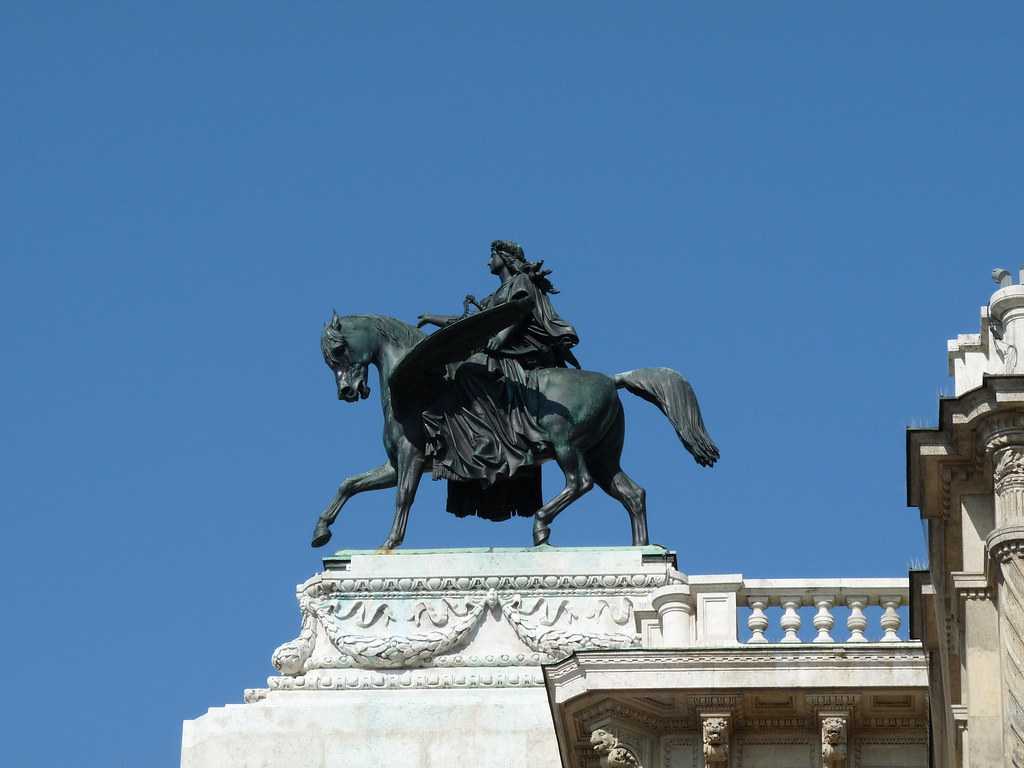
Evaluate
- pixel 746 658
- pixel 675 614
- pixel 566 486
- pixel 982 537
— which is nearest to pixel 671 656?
pixel 746 658

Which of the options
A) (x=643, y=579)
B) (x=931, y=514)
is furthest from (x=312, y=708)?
(x=931, y=514)

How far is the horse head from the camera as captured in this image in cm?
5809

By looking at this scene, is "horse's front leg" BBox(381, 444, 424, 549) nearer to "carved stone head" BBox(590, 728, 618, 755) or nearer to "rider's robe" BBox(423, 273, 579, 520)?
"rider's robe" BBox(423, 273, 579, 520)

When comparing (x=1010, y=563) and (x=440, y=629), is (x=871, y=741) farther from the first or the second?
(x=440, y=629)

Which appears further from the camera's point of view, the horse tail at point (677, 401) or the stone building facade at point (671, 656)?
the horse tail at point (677, 401)

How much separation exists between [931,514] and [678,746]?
24.3ft

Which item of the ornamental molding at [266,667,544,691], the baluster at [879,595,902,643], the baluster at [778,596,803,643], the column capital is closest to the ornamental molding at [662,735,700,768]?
the baluster at [778,596,803,643]

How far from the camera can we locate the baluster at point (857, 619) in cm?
5000

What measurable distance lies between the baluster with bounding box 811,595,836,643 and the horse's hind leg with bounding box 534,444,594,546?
270 inches

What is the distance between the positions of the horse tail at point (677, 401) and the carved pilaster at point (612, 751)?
1075 cm

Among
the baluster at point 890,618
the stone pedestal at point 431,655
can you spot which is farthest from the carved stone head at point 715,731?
the stone pedestal at point 431,655

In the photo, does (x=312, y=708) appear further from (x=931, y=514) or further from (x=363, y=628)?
(x=931, y=514)

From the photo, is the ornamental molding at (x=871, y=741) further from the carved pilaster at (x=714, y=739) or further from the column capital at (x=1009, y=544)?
the column capital at (x=1009, y=544)

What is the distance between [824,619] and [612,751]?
4.20 metres
